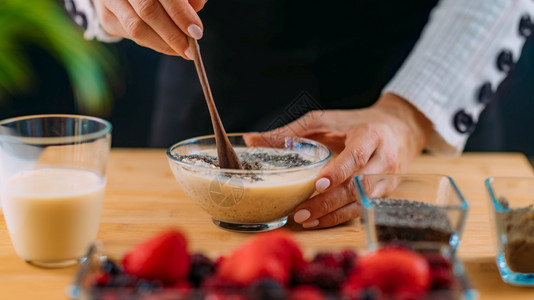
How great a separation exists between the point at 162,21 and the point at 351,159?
1.38ft

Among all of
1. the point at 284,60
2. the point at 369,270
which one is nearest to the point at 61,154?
the point at 369,270

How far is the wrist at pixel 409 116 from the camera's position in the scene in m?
1.48

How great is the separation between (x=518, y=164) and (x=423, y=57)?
351 millimetres

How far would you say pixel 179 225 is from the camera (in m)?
1.15

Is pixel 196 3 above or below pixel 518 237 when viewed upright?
above

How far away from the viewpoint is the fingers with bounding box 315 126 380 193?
1.10 m

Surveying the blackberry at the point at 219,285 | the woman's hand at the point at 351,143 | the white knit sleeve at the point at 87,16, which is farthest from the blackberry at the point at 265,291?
the white knit sleeve at the point at 87,16

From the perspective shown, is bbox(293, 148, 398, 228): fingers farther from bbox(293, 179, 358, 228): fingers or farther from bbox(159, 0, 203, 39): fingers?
bbox(159, 0, 203, 39): fingers

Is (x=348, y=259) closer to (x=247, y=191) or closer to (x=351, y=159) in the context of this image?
(x=247, y=191)

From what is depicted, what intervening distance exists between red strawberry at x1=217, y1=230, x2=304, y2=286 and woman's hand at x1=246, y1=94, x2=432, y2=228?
0.31 meters

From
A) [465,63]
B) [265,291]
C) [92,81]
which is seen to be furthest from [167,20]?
[92,81]

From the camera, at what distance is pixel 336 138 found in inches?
51.9

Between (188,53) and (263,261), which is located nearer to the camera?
(263,261)

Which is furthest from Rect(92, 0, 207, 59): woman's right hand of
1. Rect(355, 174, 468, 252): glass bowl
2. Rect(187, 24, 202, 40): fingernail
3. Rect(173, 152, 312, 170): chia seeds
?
Rect(355, 174, 468, 252): glass bowl
